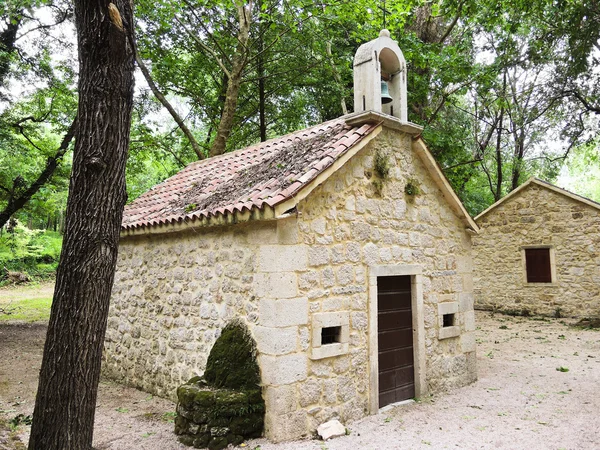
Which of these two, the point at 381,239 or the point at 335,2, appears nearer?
the point at 381,239

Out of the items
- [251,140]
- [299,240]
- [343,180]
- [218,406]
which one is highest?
[251,140]

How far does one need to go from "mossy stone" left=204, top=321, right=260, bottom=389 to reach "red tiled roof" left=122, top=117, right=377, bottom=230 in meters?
1.47

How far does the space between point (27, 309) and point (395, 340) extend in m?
15.4

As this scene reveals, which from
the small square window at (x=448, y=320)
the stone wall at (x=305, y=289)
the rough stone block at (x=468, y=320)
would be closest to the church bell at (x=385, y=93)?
A: the stone wall at (x=305, y=289)

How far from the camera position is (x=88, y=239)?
3.37 metres

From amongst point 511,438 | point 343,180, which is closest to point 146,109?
point 343,180

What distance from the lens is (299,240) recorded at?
496 cm

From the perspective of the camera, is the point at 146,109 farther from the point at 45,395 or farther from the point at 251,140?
the point at 45,395

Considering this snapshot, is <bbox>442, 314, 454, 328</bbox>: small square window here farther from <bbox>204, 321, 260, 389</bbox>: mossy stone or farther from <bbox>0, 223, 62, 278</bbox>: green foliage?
<bbox>0, 223, 62, 278</bbox>: green foliage

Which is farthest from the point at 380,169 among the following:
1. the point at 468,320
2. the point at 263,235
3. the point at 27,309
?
the point at 27,309

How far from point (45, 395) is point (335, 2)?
1073 cm

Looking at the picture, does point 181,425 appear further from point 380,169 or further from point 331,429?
point 380,169

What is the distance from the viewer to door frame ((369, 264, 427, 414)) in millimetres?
5562

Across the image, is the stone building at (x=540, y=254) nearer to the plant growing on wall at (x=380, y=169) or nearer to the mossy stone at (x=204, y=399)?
the plant growing on wall at (x=380, y=169)
